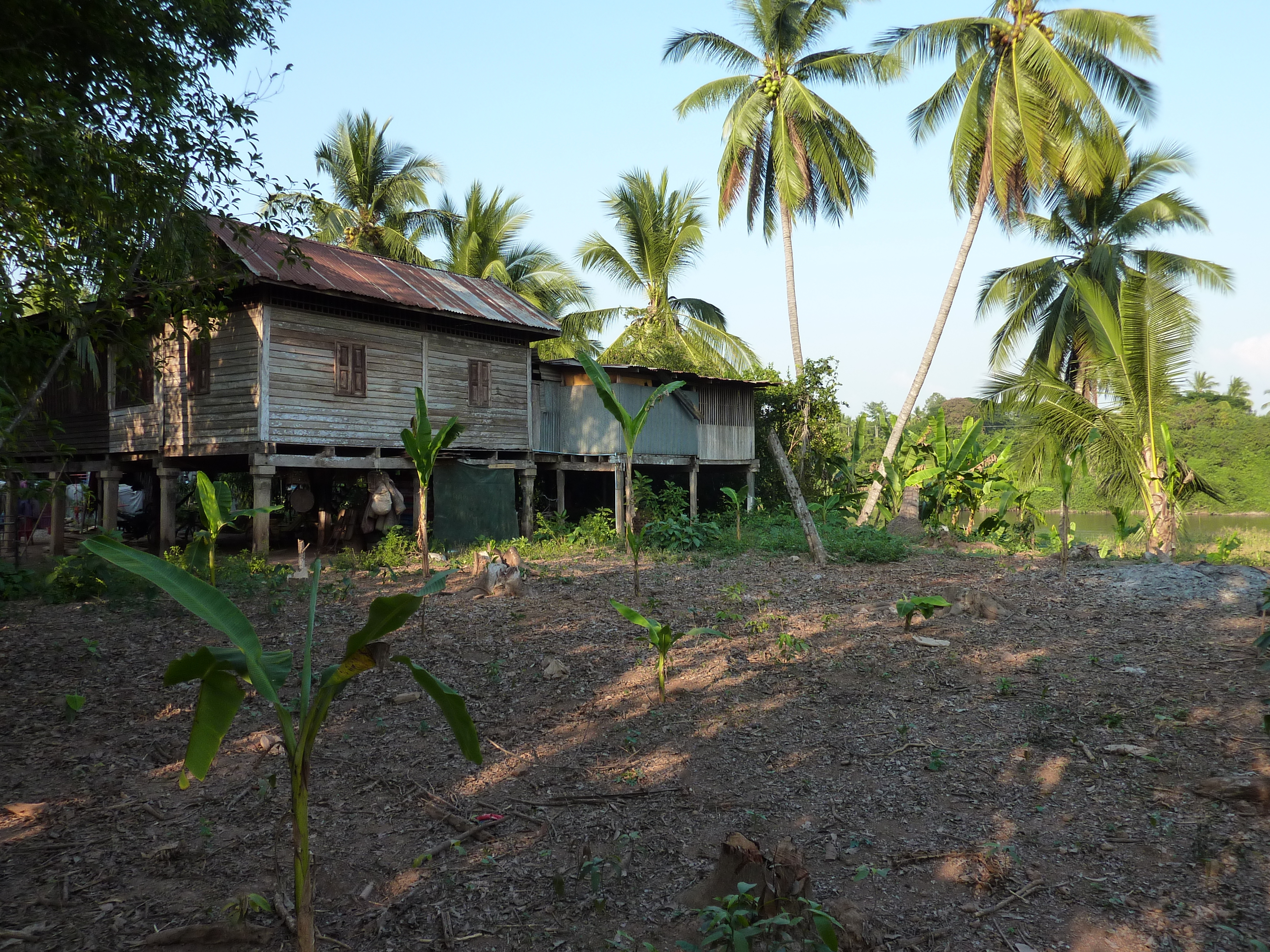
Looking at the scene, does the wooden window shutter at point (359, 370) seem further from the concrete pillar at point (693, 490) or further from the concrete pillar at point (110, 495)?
the concrete pillar at point (693, 490)

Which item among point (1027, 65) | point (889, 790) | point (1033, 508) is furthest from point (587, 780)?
point (1027, 65)

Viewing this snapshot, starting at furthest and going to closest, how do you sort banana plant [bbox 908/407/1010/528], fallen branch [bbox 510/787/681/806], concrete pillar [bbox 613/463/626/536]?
concrete pillar [bbox 613/463/626/536] → banana plant [bbox 908/407/1010/528] → fallen branch [bbox 510/787/681/806]

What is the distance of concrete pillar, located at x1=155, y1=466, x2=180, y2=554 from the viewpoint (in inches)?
518

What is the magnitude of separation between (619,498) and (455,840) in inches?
480

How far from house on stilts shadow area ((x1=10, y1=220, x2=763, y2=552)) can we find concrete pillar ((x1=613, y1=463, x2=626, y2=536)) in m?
0.14

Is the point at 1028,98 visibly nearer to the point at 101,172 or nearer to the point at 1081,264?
the point at 1081,264

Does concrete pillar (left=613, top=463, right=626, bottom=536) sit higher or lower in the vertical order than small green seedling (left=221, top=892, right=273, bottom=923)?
higher

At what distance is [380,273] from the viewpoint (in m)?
13.7

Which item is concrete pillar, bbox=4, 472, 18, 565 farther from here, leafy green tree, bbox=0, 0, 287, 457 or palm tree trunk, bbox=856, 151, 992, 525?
palm tree trunk, bbox=856, 151, 992, 525

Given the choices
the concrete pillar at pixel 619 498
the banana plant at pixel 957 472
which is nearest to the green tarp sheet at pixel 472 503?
the concrete pillar at pixel 619 498

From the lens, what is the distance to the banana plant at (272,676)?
235 cm

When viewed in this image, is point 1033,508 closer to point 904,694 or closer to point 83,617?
point 904,694

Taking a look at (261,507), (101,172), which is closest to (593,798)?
(101,172)

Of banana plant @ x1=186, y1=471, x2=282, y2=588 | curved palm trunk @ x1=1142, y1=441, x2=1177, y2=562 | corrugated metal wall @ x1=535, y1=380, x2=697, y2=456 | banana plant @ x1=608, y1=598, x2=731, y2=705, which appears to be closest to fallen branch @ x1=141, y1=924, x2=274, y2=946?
banana plant @ x1=608, y1=598, x2=731, y2=705
